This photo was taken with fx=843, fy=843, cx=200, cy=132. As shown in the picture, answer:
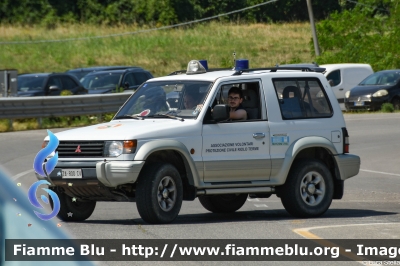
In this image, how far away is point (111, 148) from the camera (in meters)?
8.93

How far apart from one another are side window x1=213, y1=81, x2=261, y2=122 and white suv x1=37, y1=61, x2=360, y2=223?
0.5 inches

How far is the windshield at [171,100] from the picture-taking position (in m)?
9.83

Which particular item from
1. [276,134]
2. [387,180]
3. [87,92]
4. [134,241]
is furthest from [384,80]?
[134,241]

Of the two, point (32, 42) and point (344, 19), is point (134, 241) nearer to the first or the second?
point (344, 19)

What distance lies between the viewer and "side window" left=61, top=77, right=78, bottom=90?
28.7m

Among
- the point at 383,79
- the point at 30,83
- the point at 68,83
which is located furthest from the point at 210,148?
the point at 383,79

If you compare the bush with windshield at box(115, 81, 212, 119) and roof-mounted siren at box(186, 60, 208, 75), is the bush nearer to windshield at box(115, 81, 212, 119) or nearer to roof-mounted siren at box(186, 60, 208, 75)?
roof-mounted siren at box(186, 60, 208, 75)

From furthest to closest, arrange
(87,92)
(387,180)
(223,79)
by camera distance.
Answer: (87,92), (387,180), (223,79)

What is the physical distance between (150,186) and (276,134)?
1.90 metres

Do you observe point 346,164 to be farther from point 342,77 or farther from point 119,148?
point 342,77

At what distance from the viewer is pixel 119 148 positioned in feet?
29.2

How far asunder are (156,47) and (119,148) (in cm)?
4813

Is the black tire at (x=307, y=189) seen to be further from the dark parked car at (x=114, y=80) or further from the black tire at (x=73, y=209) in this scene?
the dark parked car at (x=114, y=80)

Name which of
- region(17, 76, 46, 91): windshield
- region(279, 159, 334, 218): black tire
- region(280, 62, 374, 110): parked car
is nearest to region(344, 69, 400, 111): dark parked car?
region(280, 62, 374, 110): parked car
